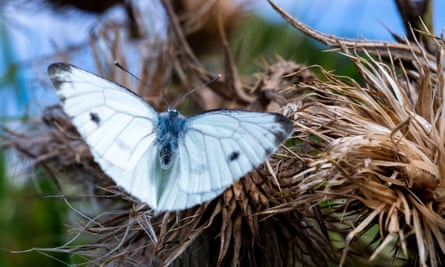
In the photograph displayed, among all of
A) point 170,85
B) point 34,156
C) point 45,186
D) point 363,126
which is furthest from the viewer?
point 45,186

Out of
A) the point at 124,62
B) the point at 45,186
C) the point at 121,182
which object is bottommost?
the point at 45,186

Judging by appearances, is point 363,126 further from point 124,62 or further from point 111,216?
point 124,62

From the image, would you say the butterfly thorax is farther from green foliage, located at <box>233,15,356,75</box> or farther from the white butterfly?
green foliage, located at <box>233,15,356,75</box>

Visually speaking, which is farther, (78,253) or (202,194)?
(78,253)

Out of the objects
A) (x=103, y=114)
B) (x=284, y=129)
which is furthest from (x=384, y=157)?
(x=103, y=114)

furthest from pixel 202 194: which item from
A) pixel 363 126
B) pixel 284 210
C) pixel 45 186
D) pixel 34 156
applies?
pixel 45 186

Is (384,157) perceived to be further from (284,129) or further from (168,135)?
(168,135)

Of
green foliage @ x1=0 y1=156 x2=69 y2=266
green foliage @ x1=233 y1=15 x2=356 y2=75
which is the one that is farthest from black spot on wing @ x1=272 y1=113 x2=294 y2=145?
green foliage @ x1=0 y1=156 x2=69 y2=266
